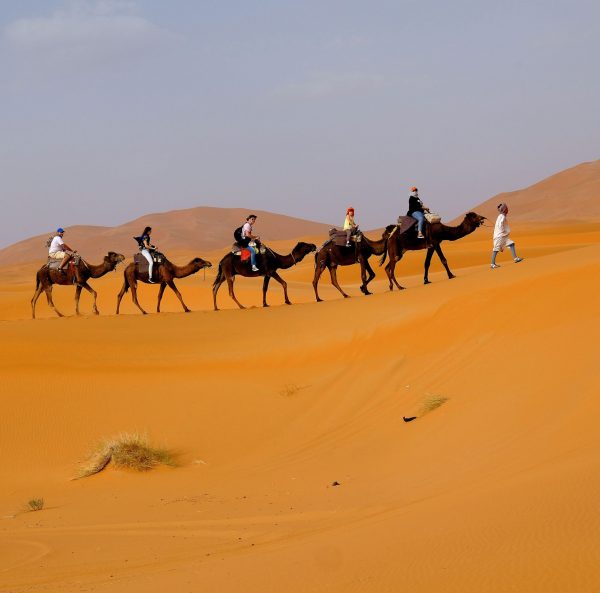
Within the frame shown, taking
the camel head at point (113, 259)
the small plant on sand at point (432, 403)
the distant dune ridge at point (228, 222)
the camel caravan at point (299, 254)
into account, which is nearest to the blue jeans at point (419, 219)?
the camel caravan at point (299, 254)

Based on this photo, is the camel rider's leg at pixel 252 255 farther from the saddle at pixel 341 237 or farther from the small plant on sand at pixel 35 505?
the small plant on sand at pixel 35 505

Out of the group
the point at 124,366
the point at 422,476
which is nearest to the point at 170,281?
the point at 124,366

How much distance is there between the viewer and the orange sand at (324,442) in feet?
19.1

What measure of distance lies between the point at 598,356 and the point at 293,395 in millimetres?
5595

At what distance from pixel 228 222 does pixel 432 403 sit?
13145cm

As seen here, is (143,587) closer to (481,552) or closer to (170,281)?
(481,552)

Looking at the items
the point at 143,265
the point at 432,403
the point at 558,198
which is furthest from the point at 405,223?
the point at 558,198

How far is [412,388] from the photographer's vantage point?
1379 centimetres

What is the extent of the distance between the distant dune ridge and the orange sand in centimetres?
5232

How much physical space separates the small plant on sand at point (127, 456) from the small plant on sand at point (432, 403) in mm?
3503

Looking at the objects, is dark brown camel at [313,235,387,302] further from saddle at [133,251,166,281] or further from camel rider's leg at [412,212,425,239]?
saddle at [133,251,166,281]

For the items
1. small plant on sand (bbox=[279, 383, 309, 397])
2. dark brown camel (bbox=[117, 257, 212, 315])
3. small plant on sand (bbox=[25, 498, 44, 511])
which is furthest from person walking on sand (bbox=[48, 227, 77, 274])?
small plant on sand (bbox=[25, 498, 44, 511])

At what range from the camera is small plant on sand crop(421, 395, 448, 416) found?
12258 millimetres

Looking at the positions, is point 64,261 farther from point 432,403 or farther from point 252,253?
point 432,403
